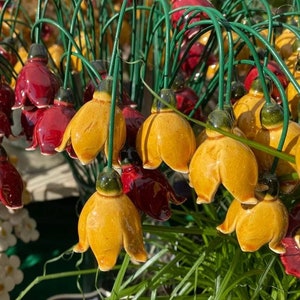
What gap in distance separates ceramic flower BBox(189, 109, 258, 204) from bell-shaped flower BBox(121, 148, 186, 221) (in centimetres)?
7

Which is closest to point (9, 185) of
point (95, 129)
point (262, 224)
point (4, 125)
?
point (4, 125)

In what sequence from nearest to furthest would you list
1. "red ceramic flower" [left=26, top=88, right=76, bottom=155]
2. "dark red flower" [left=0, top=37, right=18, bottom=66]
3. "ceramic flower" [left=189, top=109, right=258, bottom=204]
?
"ceramic flower" [left=189, top=109, right=258, bottom=204]
"red ceramic flower" [left=26, top=88, right=76, bottom=155]
"dark red flower" [left=0, top=37, right=18, bottom=66]

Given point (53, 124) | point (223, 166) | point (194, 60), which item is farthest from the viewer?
point (194, 60)

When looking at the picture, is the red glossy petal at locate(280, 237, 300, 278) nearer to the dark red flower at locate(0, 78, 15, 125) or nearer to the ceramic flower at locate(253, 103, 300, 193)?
the ceramic flower at locate(253, 103, 300, 193)

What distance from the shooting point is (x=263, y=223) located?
1.77 feet

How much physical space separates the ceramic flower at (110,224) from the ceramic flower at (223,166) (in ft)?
0.21

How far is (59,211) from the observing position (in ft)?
4.22

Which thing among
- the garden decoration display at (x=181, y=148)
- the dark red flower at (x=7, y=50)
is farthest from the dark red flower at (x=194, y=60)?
the dark red flower at (x=7, y=50)

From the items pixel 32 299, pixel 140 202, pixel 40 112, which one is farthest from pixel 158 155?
pixel 32 299

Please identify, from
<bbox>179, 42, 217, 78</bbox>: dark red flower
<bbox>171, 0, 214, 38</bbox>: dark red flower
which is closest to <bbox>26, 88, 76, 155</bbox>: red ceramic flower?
<bbox>171, 0, 214, 38</bbox>: dark red flower

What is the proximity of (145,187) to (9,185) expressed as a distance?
158 millimetres

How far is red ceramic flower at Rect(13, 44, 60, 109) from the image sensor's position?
65 cm

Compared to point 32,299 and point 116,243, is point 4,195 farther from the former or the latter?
point 32,299

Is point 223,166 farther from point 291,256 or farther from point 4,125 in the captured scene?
point 4,125
